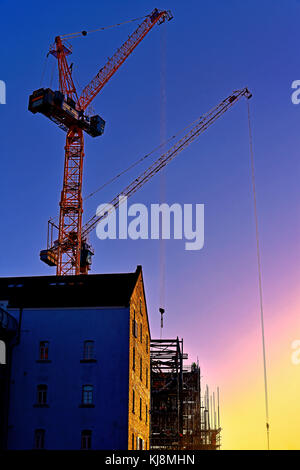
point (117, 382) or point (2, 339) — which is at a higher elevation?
point (2, 339)

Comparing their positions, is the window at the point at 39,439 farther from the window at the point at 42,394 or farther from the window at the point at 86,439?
the window at the point at 86,439

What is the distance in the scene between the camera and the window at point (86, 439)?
43.2m

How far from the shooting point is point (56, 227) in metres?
89.6

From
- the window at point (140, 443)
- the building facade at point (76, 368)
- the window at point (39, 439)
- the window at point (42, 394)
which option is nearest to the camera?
the building facade at point (76, 368)

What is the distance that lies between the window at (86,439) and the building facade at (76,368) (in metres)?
0.06

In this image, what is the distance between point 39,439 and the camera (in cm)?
4412

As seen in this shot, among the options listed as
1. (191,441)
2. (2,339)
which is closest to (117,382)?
(2,339)

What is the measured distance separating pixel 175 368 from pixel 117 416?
75.9 feet

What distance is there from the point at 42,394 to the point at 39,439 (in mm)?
2968

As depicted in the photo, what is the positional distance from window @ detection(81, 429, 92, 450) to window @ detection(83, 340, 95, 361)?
495 centimetres

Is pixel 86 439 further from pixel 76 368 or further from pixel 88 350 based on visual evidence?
pixel 88 350

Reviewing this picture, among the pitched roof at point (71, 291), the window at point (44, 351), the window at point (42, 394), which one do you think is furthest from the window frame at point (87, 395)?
the pitched roof at point (71, 291)
